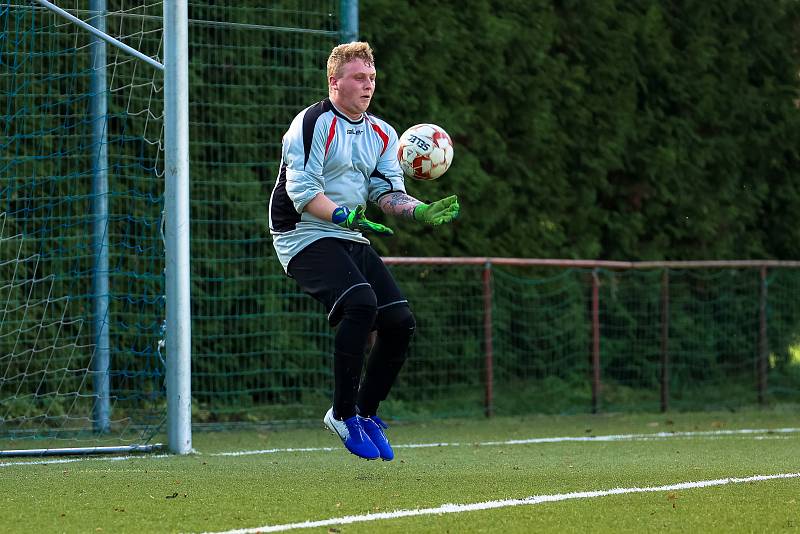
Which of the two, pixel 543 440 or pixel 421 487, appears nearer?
pixel 421 487

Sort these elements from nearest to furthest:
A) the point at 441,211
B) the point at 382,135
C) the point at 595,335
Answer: the point at 441,211 → the point at 382,135 → the point at 595,335

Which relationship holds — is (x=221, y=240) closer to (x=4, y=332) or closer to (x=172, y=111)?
(x=4, y=332)

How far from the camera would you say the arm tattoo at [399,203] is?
6.52m

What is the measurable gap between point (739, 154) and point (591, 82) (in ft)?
6.88

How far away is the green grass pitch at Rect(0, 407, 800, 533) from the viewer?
15.5ft

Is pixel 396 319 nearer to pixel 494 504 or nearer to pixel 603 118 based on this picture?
pixel 494 504

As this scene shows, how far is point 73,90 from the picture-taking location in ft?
31.7

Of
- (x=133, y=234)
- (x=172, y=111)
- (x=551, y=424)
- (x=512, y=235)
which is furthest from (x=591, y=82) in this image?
(x=172, y=111)

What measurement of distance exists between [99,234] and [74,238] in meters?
0.17

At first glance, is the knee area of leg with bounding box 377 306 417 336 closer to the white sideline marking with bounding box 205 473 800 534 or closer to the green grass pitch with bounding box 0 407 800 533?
the green grass pitch with bounding box 0 407 800 533

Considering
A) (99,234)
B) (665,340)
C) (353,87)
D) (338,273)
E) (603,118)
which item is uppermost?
(603,118)

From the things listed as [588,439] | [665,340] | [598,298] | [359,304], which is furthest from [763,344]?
[359,304]

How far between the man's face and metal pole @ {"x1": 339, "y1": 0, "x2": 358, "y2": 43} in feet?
12.8

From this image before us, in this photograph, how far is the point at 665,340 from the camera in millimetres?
12656
